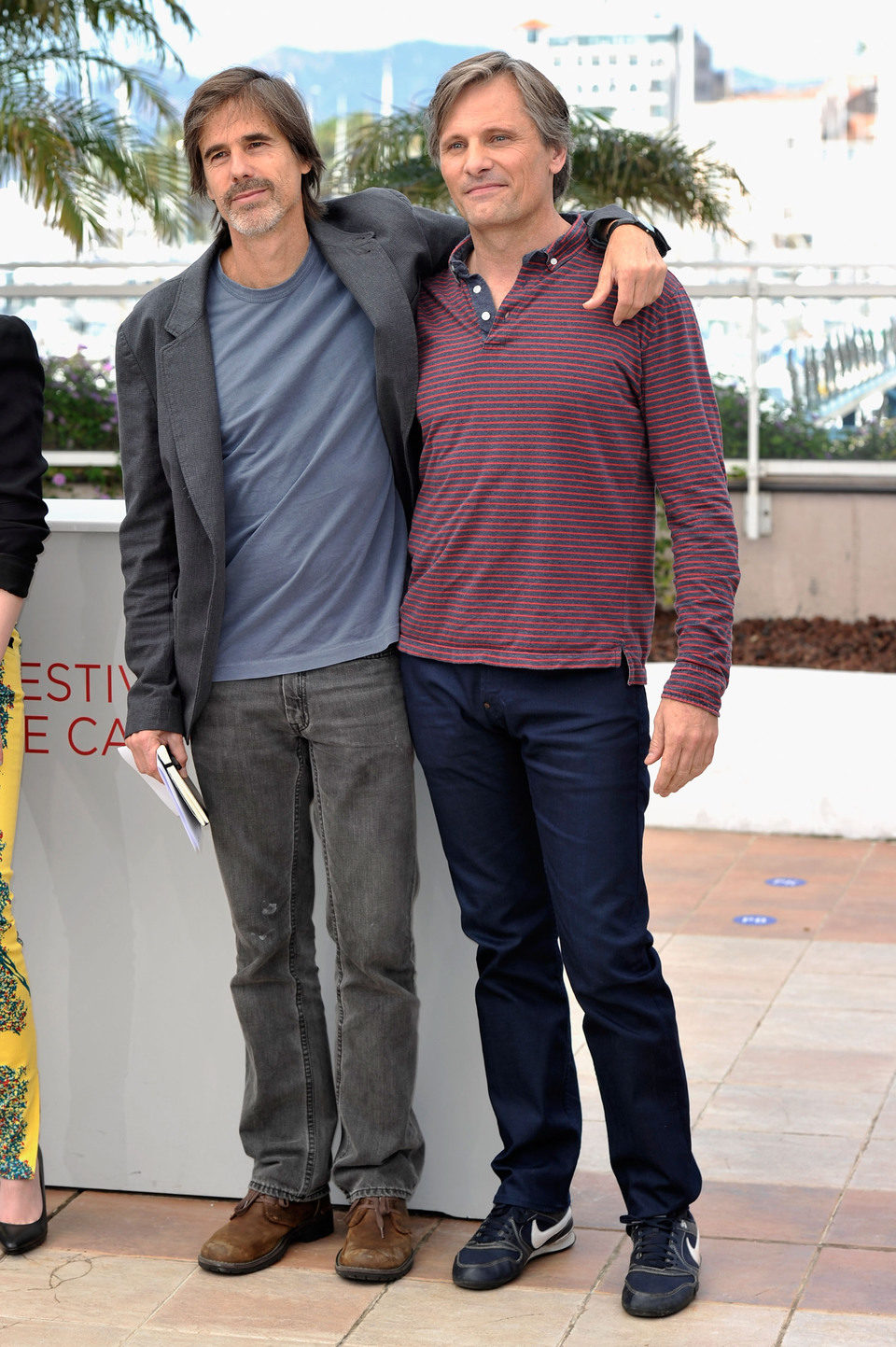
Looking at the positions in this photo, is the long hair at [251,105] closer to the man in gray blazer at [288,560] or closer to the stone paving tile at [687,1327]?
the man in gray blazer at [288,560]

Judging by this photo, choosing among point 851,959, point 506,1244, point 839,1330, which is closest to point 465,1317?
point 506,1244

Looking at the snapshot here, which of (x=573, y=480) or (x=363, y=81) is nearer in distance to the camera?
(x=573, y=480)

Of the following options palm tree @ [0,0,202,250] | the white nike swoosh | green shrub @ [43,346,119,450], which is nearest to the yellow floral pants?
the white nike swoosh

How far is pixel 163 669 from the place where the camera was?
116 inches

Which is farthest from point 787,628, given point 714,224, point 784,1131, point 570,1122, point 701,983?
point 570,1122

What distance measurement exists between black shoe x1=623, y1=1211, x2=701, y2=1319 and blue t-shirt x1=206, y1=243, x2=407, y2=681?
44.6 inches

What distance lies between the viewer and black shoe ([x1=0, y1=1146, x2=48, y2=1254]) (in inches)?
124

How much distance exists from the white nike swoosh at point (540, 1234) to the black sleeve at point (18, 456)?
147cm

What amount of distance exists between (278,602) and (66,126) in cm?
941

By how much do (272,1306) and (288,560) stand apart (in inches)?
51.7

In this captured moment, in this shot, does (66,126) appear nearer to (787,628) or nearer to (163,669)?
(787,628)

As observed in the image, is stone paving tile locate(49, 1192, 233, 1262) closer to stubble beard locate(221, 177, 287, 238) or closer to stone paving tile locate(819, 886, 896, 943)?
stubble beard locate(221, 177, 287, 238)

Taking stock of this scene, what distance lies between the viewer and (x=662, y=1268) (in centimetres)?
288

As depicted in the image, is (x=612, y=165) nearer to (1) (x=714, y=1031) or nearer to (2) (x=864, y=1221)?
(1) (x=714, y=1031)
